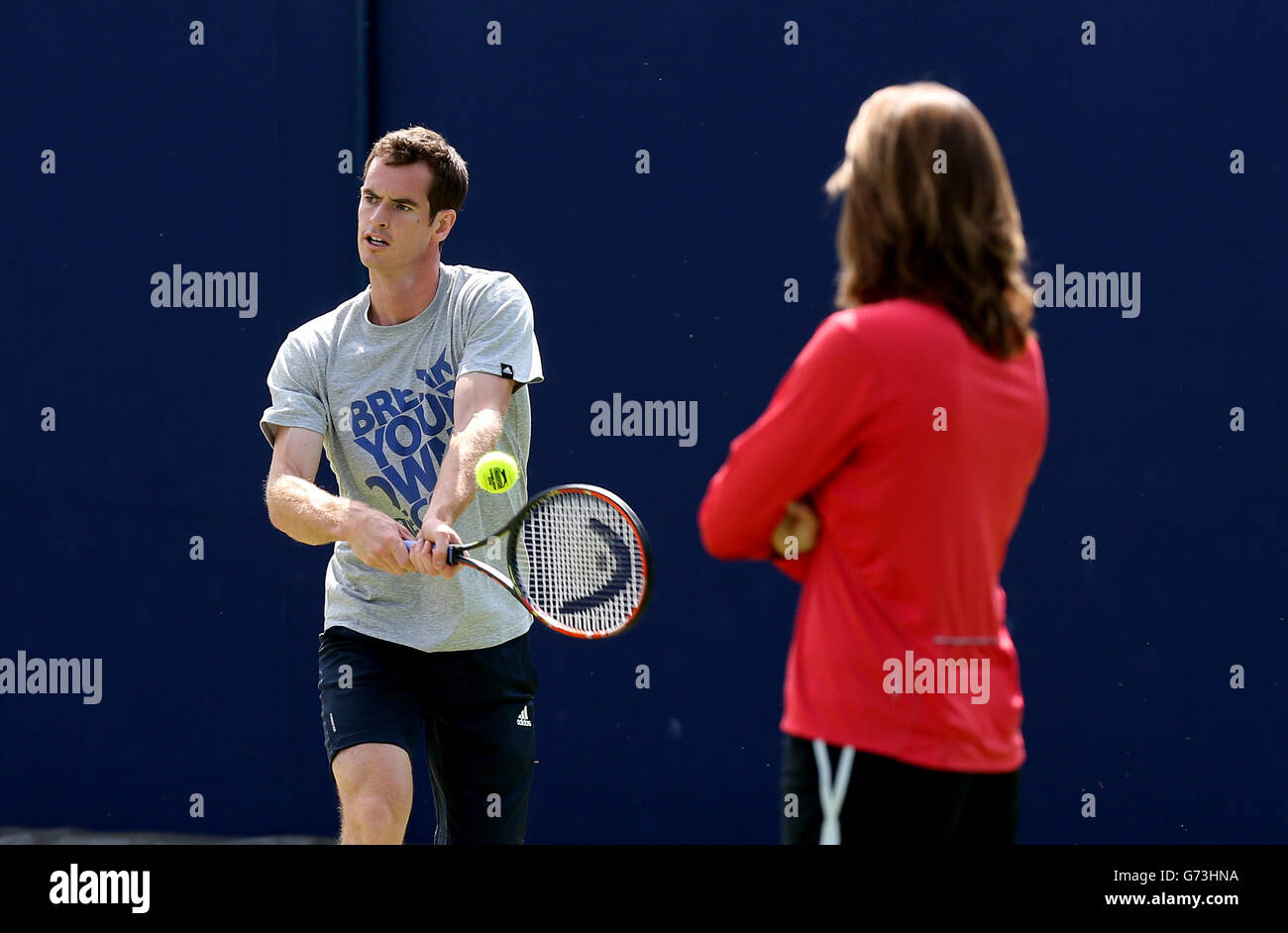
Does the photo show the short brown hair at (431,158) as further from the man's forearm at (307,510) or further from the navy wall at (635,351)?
the navy wall at (635,351)

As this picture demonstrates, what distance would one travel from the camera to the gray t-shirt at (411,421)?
335 centimetres

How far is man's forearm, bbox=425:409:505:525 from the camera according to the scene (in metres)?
3.14

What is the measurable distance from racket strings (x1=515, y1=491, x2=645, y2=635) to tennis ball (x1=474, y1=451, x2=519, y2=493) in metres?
0.09

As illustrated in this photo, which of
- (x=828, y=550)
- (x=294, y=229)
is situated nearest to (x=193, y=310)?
(x=294, y=229)

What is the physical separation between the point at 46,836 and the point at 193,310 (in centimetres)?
187

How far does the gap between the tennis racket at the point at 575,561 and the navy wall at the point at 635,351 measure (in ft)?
5.41

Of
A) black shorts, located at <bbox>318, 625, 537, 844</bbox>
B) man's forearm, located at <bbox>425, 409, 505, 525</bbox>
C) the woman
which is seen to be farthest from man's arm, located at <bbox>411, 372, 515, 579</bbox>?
the woman

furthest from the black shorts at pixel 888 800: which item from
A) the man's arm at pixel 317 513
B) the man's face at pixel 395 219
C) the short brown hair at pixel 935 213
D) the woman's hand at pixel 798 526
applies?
the man's face at pixel 395 219

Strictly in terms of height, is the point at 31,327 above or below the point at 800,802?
above

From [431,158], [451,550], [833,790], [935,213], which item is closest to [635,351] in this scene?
[431,158]

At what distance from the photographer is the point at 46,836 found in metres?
4.95

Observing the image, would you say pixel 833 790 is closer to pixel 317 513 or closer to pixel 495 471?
pixel 495 471
